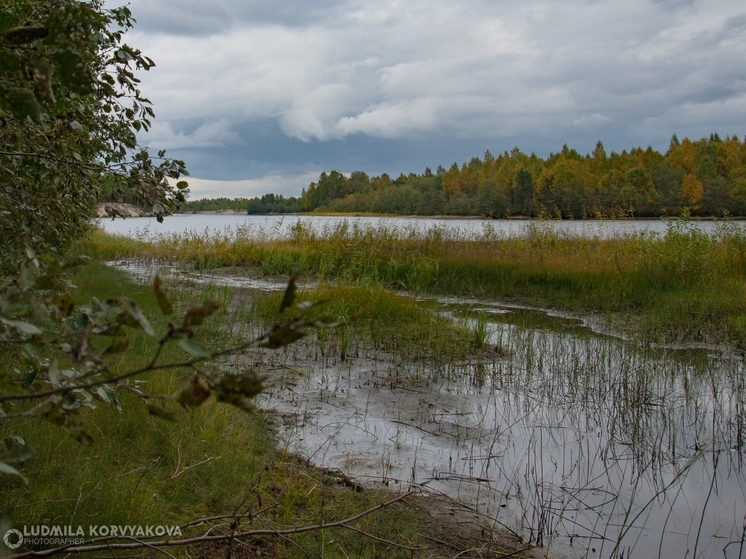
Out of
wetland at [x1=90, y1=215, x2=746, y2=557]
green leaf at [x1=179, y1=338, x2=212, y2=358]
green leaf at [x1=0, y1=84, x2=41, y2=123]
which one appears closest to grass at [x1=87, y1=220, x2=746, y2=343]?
wetland at [x1=90, y1=215, x2=746, y2=557]

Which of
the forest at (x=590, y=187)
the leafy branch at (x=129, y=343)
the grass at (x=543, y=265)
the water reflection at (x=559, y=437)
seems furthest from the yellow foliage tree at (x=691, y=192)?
the leafy branch at (x=129, y=343)

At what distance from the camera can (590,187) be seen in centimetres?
6656

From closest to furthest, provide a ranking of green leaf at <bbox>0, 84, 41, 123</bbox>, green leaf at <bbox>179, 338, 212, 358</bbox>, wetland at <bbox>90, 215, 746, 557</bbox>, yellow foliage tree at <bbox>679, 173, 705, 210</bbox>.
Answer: green leaf at <bbox>179, 338, 212, 358</bbox> < green leaf at <bbox>0, 84, 41, 123</bbox> < wetland at <bbox>90, 215, 746, 557</bbox> < yellow foliage tree at <bbox>679, 173, 705, 210</bbox>

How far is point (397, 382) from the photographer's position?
5.83 metres

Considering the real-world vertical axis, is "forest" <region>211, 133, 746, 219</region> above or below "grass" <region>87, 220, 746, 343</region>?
above

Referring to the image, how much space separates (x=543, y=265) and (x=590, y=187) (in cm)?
5865

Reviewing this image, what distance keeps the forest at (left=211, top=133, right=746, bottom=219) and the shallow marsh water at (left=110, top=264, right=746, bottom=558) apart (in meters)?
34.2

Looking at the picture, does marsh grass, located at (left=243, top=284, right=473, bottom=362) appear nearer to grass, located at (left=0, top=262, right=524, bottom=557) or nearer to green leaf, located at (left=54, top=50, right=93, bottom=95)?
grass, located at (left=0, top=262, right=524, bottom=557)

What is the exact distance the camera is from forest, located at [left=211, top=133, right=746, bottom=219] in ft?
184

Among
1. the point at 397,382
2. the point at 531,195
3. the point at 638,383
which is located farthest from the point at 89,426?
the point at 531,195

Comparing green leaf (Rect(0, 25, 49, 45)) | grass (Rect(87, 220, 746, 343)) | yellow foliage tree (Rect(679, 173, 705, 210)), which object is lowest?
grass (Rect(87, 220, 746, 343))

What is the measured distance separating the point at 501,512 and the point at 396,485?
25.6 inches

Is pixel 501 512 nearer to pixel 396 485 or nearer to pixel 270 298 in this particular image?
pixel 396 485

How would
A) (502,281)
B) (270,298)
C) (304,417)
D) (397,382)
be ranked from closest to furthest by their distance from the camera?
1. (304,417)
2. (397,382)
3. (270,298)
4. (502,281)
